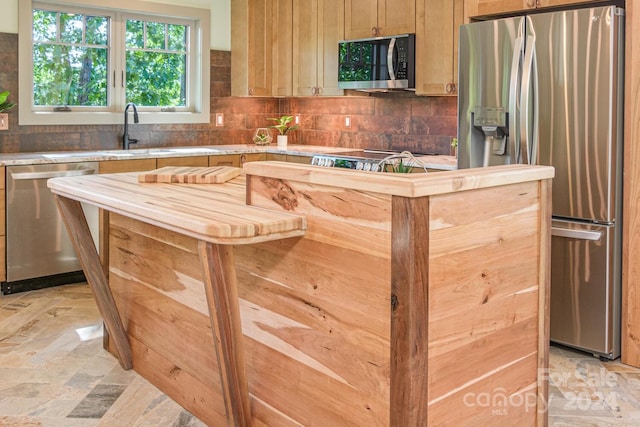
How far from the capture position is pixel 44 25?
16.2 ft

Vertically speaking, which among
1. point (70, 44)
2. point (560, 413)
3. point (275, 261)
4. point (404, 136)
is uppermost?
point (70, 44)

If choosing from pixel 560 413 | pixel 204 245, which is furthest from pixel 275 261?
pixel 560 413

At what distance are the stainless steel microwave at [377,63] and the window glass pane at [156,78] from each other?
58.9 inches

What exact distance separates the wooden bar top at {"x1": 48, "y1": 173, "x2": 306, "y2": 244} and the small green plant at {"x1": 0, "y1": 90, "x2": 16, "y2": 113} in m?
1.95

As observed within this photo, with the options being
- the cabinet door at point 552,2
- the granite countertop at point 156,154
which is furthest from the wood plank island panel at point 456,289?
the granite countertop at point 156,154

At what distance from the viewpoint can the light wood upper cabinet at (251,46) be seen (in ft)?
18.8

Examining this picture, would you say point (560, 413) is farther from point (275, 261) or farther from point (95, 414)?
point (95, 414)

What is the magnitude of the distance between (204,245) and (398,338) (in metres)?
0.61

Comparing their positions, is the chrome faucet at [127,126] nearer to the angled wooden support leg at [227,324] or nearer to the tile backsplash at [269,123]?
the tile backsplash at [269,123]

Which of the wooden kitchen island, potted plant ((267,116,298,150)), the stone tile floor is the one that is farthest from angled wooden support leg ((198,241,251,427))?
potted plant ((267,116,298,150))

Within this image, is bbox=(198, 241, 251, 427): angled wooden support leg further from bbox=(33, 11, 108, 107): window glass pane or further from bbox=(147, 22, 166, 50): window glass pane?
bbox=(147, 22, 166, 50): window glass pane

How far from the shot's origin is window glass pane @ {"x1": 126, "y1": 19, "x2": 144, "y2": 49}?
212 inches

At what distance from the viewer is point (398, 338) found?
1.74 m

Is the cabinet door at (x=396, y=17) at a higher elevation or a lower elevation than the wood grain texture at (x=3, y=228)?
higher
